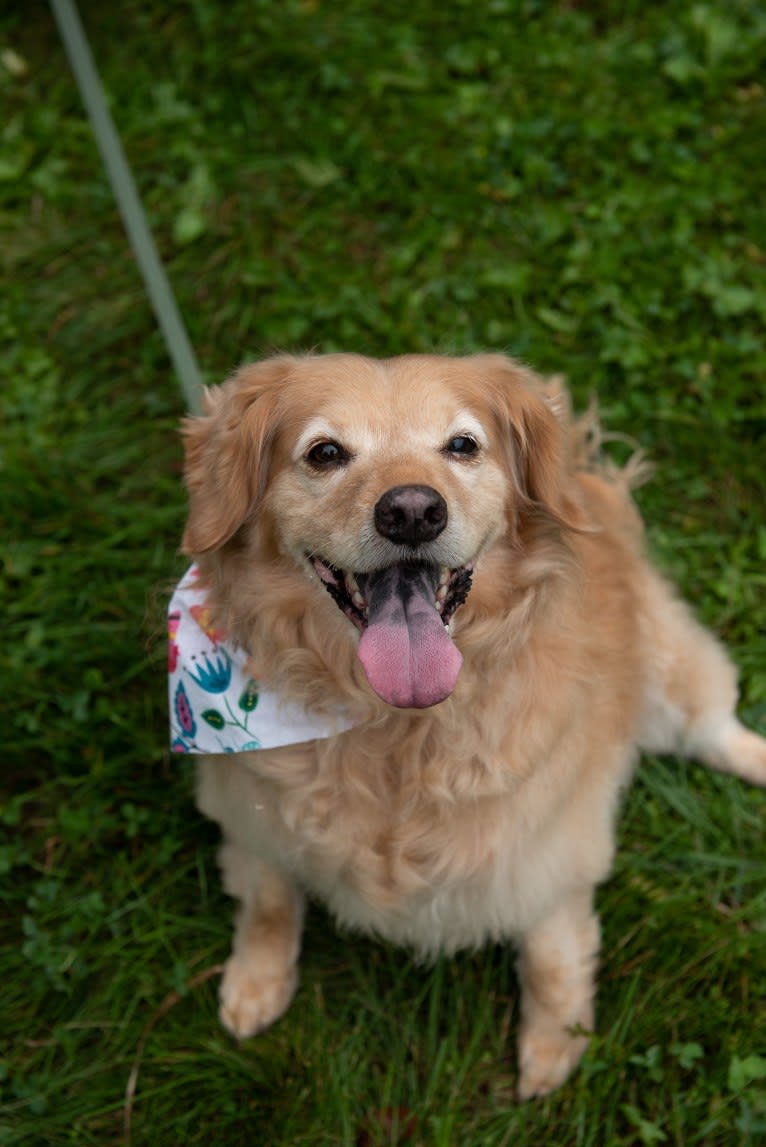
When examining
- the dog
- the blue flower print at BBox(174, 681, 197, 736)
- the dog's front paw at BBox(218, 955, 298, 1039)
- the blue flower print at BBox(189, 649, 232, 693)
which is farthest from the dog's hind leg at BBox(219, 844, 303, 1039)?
the blue flower print at BBox(189, 649, 232, 693)

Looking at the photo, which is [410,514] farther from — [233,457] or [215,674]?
[215,674]

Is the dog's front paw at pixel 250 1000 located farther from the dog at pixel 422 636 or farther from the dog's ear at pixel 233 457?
the dog's ear at pixel 233 457

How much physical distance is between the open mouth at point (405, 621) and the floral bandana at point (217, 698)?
340 mm

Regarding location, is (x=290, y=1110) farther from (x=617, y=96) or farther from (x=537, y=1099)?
(x=617, y=96)

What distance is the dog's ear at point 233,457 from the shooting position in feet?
8.49

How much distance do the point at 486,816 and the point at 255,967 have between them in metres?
1.08

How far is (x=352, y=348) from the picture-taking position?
441 cm

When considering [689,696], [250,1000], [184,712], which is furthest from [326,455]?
[250,1000]

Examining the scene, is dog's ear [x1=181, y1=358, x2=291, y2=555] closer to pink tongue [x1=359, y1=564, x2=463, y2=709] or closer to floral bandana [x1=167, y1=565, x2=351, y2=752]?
floral bandana [x1=167, y1=565, x2=351, y2=752]

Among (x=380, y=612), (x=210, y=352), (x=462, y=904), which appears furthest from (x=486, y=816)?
(x=210, y=352)

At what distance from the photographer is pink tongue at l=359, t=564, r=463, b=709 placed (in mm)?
2365

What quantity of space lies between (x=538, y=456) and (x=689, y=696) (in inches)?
49.8

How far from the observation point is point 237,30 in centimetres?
494

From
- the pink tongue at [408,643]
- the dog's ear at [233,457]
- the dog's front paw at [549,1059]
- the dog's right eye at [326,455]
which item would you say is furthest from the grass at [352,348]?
the pink tongue at [408,643]
